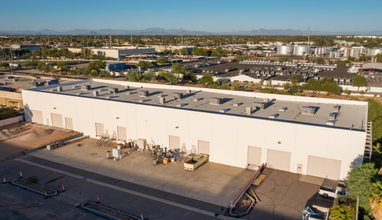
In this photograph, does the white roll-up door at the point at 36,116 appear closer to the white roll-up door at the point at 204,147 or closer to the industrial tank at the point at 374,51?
the white roll-up door at the point at 204,147

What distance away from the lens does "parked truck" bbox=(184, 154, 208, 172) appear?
21059 millimetres

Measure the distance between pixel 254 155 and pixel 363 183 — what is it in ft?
25.3

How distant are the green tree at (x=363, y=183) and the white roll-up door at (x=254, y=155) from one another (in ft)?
22.4

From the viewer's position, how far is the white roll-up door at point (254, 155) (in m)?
21.0

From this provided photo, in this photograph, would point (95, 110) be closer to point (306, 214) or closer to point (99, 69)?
point (306, 214)

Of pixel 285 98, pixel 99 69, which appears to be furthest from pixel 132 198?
pixel 99 69

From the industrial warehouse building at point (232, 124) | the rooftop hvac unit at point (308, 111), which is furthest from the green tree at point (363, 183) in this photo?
the rooftop hvac unit at point (308, 111)

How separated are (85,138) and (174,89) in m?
12.6

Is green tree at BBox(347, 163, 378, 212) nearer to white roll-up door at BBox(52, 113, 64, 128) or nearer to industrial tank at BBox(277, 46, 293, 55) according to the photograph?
white roll-up door at BBox(52, 113, 64, 128)

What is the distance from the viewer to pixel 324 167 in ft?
62.6

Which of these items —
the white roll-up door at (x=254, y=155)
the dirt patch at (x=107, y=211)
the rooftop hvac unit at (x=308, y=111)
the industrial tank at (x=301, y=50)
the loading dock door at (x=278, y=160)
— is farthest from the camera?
the industrial tank at (x=301, y=50)

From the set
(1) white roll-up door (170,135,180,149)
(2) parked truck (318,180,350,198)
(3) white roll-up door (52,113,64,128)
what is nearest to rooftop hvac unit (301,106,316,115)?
(2) parked truck (318,180,350,198)

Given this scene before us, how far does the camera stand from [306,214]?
1491cm

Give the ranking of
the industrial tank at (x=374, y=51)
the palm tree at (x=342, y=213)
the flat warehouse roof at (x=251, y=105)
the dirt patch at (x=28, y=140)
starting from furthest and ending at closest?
the industrial tank at (x=374, y=51) < the dirt patch at (x=28, y=140) < the flat warehouse roof at (x=251, y=105) < the palm tree at (x=342, y=213)
